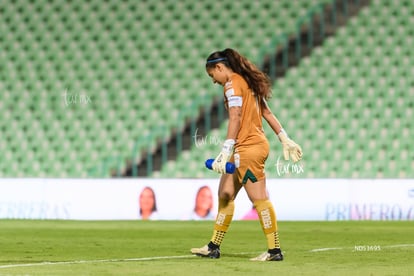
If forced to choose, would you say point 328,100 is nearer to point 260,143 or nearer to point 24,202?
point 24,202

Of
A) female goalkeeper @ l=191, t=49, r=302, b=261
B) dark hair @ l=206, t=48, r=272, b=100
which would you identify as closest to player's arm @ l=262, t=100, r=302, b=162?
female goalkeeper @ l=191, t=49, r=302, b=261

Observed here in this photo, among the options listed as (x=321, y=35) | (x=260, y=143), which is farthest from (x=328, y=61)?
(x=260, y=143)

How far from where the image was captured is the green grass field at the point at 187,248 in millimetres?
7633

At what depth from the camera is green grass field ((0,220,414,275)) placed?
7633 millimetres

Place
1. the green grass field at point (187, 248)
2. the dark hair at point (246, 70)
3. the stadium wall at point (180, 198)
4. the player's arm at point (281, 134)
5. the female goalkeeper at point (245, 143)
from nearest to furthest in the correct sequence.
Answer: the green grass field at point (187, 248)
the female goalkeeper at point (245, 143)
the dark hair at point (246, 70)
the player's arm at point (281, 134)
the stadium wall at point (180, 198)

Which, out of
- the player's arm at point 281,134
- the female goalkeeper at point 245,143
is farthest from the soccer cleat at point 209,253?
the player's arm at point 281,134

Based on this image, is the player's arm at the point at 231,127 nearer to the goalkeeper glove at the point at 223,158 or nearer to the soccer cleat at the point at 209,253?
the goalkeeper glove at the point at 223,158

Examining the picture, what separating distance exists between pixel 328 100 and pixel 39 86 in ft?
20.6

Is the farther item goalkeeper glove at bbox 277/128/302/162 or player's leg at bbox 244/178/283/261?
goalkeeper glove at bbox 277/128/302/162

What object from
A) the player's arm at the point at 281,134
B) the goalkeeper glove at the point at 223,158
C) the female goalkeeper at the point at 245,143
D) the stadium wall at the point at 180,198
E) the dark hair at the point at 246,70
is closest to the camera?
the goalkeeper glove at the point at 223,158

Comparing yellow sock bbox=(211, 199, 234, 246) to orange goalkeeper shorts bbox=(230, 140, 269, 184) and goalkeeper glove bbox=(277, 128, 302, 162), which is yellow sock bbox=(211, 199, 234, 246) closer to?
orange goalkeeper shorts bbox=(230, 140, 269, 184)

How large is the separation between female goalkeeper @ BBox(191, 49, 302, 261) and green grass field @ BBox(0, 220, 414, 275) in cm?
35

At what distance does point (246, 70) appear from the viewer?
27.7ft

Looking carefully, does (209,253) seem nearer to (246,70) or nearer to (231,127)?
(231,127)
